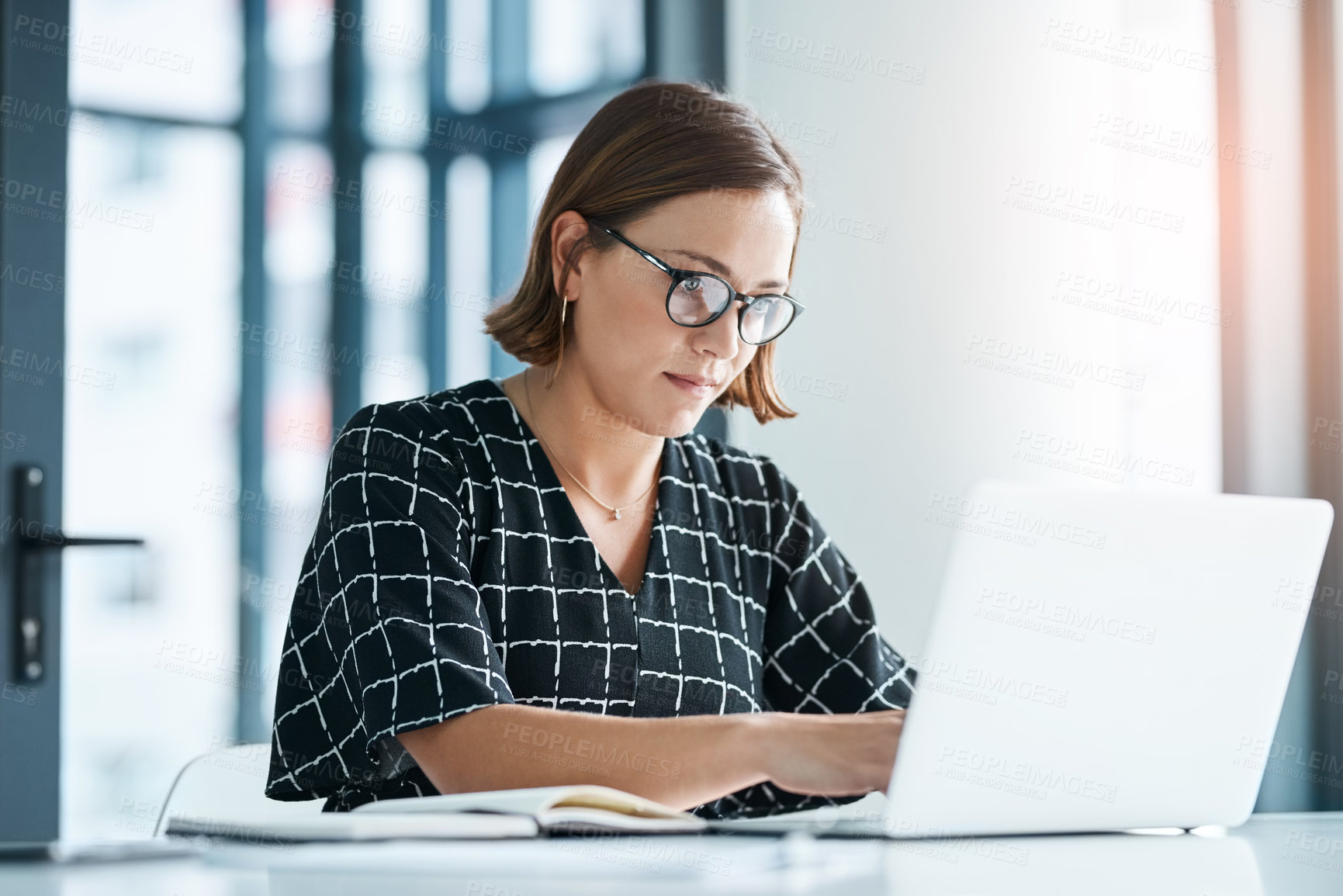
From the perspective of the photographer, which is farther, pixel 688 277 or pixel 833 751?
pixel 688 277

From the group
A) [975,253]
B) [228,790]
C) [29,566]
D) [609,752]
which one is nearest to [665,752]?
[609,752]

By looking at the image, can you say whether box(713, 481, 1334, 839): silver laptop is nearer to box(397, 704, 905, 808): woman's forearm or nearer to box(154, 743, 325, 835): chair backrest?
box(397, 704, 905, 808): woman's forearm

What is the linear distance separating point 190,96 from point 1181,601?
83.9 inches

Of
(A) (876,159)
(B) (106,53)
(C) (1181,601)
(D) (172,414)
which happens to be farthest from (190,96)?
(C) (1181,601)

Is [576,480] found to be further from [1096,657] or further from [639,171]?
[1096,657]

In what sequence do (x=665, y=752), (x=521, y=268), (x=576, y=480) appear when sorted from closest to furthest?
1. (x=665, y=752)
2. (x=576, y=480)
3. (x=521, y=268)

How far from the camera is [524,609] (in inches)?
49.5

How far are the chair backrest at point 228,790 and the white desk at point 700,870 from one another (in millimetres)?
655

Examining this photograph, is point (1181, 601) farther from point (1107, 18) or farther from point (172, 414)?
point (172, 414)

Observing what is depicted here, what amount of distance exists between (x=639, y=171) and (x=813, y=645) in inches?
23.5

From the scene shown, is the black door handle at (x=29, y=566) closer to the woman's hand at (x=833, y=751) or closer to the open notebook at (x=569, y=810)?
the open notebook at (x=569, y=810)

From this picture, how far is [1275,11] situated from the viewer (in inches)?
67.9

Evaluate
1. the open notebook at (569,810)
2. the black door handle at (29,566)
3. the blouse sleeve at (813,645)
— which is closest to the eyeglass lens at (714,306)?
the blouse sleeve at (813,645)

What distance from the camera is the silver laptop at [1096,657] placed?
78cm
